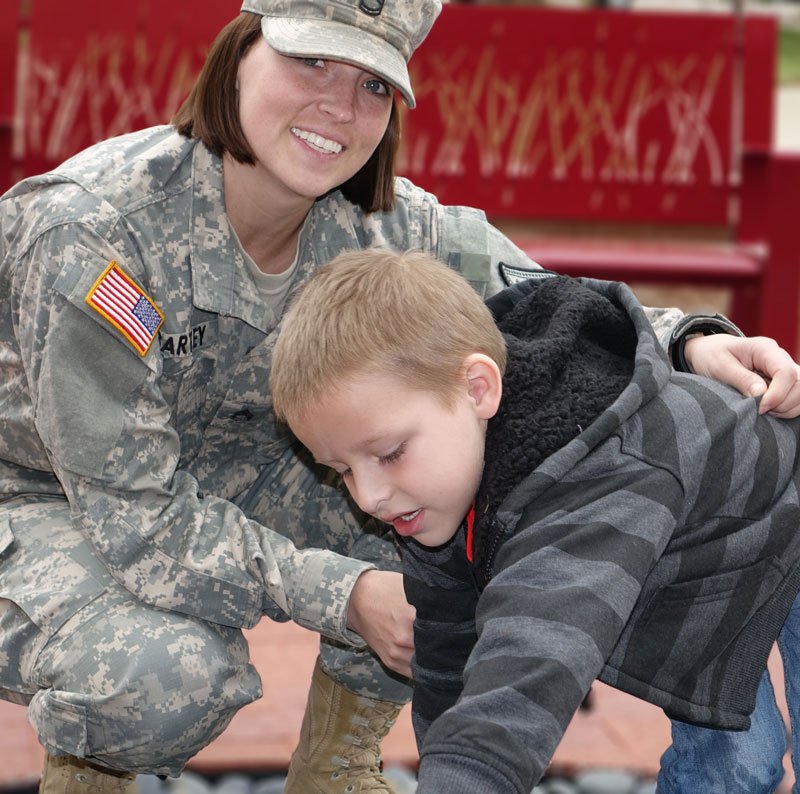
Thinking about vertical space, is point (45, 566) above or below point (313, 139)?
below

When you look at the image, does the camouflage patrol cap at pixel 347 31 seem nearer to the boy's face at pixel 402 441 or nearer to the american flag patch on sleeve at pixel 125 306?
the american flag patch on sleeve at pixel 125 306

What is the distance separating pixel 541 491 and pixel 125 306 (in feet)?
2.34

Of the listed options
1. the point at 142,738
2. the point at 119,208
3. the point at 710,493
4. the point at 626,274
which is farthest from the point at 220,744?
the point at 626,274

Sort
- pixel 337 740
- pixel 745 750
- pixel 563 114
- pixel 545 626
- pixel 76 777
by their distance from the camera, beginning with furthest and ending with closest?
pixel 563 114, pixel 337 740, pixel 76 777, pixel 745 750, pixel 545 626

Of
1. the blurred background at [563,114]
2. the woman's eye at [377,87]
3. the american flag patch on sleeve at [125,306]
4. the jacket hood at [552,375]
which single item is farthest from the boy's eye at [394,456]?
the blurred background at [563,114]

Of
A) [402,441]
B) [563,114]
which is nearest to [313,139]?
[402,441]

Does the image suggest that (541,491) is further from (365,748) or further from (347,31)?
(365,748)

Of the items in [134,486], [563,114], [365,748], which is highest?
[134,486]

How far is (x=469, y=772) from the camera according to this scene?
4.88 feet

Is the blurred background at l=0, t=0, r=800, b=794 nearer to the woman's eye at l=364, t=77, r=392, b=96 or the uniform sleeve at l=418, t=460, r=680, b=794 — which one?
the woman's eye at l=364, t=77, r=392, b=96

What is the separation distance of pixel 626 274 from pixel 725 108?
847 mm

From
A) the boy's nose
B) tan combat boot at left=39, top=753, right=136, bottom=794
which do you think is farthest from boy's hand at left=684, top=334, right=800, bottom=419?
tan combat boot at left=39, top=753, right=136, bottom=794

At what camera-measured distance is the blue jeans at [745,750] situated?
2.09 metres

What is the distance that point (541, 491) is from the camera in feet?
5.54
